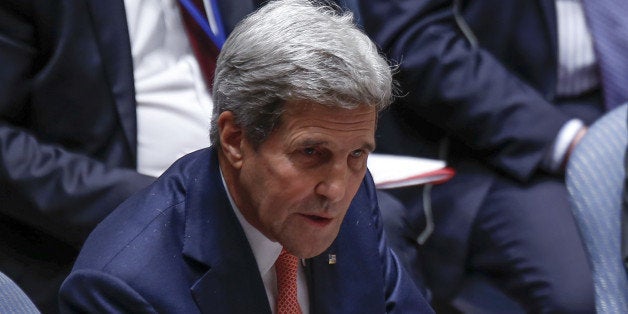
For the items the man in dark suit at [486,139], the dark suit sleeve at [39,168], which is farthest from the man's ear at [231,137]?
the man in dark suit at [486,139]

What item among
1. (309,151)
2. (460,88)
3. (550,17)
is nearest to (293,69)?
(309,151)

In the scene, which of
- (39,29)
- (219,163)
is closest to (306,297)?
(219,163)

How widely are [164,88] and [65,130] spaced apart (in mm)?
205

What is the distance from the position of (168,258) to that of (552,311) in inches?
40.1

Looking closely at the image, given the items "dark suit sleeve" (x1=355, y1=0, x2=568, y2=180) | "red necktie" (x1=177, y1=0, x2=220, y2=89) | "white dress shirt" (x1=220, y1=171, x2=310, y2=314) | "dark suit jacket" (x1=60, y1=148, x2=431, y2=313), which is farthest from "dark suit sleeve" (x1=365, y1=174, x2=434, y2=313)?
"dark suit sleeve" (x1=355, y1=0, x2=568, y2=180)

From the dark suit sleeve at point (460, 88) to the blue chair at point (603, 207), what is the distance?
549 mm

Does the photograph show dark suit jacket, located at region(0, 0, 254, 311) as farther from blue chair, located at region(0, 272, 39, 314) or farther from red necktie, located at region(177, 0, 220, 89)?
blue chair, located at region(0, 272, 39, 314)

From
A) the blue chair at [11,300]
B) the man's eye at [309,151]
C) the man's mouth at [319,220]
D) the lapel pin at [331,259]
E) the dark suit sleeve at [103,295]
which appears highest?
the man's eye at [309,151]

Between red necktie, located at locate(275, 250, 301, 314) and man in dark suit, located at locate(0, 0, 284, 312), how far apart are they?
45 cm

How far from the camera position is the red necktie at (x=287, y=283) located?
4.81 feet

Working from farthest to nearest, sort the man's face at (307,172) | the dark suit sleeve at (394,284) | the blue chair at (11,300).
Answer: the dark suit sleeve at (394,284)
the man's face at (307,172)
the blue chair at (11,300)

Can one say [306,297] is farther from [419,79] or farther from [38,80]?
[419,79]

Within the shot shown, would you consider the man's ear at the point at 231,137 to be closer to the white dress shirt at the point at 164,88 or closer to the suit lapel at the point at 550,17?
the white dress shirt at the point at 164,88

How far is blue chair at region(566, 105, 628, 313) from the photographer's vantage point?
1.65m
